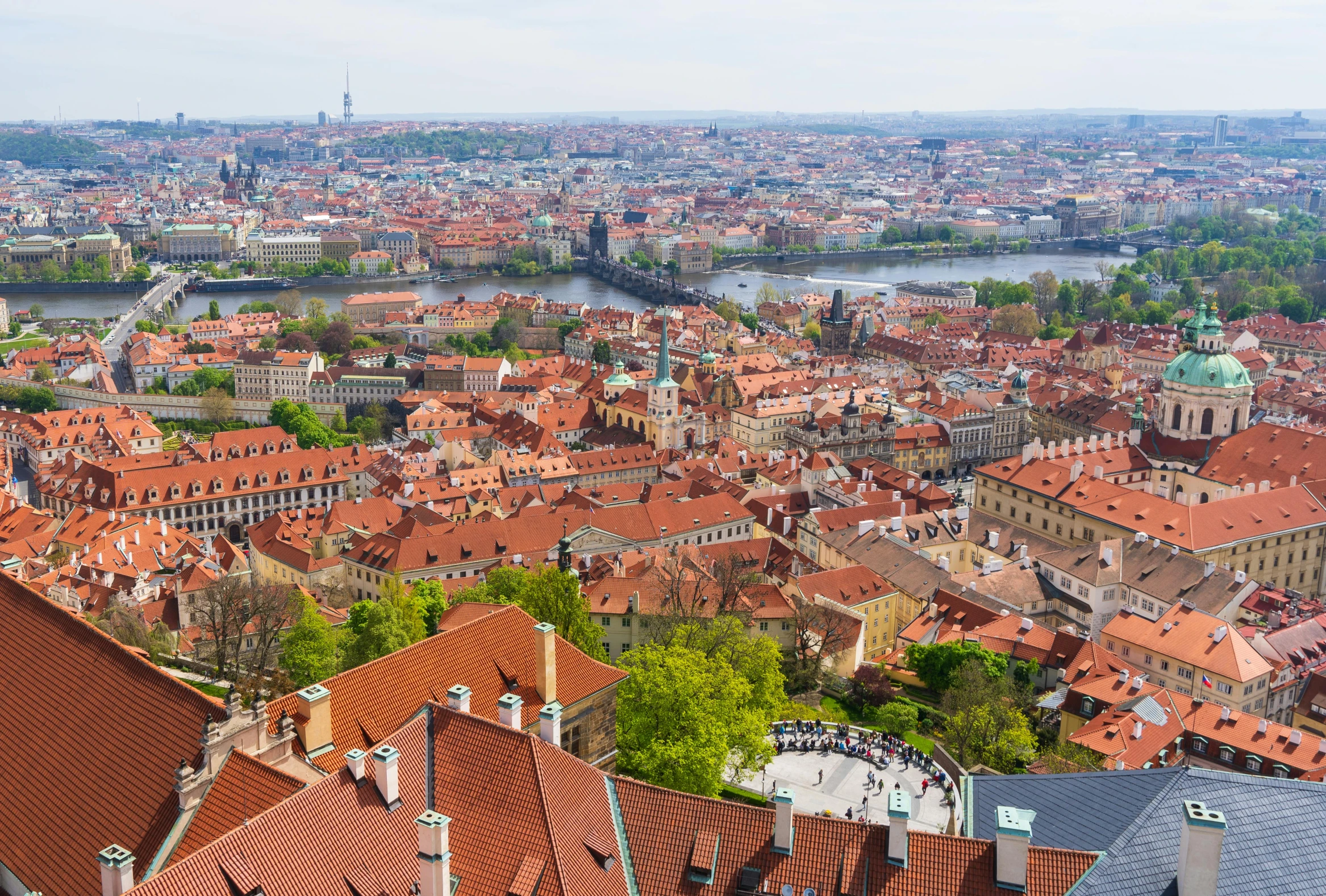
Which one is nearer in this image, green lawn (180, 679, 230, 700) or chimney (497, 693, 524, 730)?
chimney (497, 693, 524, 730)

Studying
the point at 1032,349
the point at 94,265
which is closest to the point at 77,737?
the point at 1032,349

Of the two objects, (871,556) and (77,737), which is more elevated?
(77,737)

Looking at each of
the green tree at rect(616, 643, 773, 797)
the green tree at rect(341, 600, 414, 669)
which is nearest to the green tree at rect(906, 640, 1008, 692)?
the green tree at rect(616, 643, 773, 797)

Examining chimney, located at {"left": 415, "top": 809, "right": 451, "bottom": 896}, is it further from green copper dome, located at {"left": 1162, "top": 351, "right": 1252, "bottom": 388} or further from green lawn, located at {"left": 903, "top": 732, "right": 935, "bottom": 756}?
green copper dome, located at {"left": 1162, "top": 351, "right": 1252, "bottom": 388}

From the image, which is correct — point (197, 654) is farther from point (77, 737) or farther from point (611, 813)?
point (611, 813)

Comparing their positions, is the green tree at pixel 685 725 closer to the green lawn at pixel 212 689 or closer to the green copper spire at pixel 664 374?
the green lawn at pixel 212 689

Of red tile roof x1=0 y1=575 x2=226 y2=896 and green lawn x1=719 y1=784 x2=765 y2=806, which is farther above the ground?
red tile roof x1=0 y1=575 x2=226 y2=896
